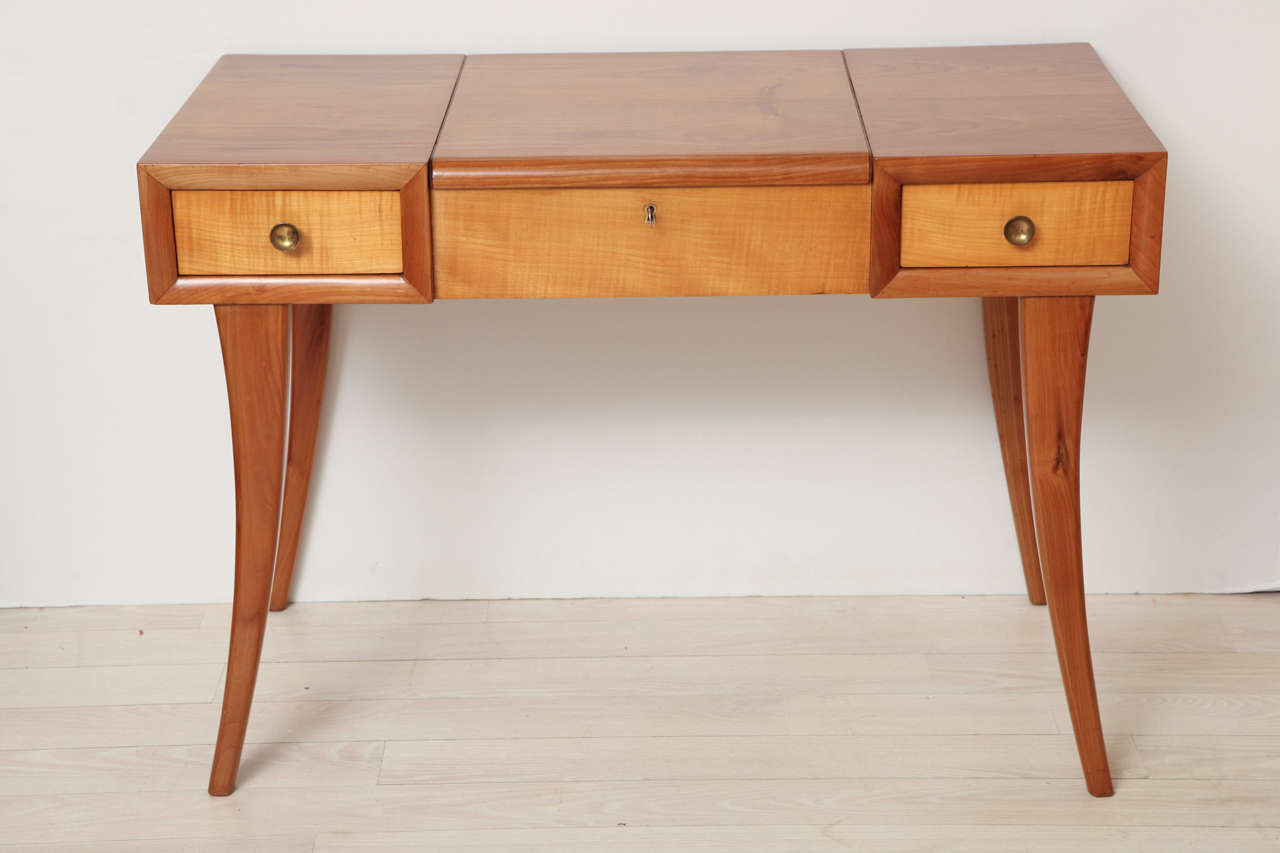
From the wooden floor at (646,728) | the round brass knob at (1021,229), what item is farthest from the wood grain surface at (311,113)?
the wooden floor at (646,728)

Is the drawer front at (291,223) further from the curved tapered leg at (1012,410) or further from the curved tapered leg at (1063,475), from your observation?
the curved tapered leg at (1012,410)

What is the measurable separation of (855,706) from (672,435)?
18.3 inches

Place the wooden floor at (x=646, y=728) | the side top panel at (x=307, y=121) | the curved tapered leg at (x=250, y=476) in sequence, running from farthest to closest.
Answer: the wooden floor at (x=646, y=728), the curved tapered leg at (x=250, y=476), the side top panel at (x=307, y=121)

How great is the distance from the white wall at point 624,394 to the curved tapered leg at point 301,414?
0.04 metres

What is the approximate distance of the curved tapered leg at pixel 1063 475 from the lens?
159 centimetres

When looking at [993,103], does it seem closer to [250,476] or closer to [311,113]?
[311,113]

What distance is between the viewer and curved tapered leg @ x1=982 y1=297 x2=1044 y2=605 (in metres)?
1.99

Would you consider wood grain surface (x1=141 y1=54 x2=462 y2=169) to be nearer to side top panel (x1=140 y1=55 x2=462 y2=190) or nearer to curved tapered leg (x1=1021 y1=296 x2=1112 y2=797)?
side top panel (x1=140 y1=55 x2=462 y2=190)

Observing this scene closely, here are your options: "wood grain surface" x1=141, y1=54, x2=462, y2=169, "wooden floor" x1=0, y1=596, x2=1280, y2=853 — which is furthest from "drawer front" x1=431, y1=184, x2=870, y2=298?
"wooden floor" x1=0, y1=596, x2=1280, y2=853

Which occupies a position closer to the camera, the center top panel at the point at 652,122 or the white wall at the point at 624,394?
the center top panel at the point at 652,122

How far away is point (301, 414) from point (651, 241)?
71 centimetres

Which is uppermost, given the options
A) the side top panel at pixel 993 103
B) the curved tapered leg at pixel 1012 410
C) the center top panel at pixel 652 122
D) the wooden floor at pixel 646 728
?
the side top panel at pixel 993 103

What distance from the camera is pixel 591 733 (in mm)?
1886

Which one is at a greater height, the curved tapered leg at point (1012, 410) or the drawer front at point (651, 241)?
the drawer front at point (651, 241)
